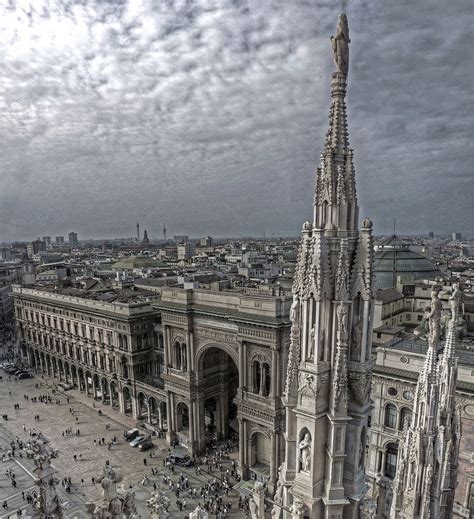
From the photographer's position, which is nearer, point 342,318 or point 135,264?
point 342,318

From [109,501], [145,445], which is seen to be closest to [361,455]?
[109,501]

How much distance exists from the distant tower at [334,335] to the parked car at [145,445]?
37992 mm

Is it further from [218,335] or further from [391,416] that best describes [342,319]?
[218,335]

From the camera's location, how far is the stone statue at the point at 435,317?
1202cm

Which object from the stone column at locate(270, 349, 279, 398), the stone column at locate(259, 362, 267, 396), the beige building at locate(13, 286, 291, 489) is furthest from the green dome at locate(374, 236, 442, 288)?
the stone column at locate(270, 349, 279, 398)

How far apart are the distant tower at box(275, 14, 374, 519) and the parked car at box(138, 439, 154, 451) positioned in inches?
1496

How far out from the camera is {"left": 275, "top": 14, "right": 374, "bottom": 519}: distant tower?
10336 millimetres

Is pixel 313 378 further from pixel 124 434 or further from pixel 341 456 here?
pixel 124 434

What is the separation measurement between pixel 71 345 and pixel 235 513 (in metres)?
41.8

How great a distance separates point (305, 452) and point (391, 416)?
23869 mm

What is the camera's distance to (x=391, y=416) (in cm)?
3072

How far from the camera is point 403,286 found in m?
59.2

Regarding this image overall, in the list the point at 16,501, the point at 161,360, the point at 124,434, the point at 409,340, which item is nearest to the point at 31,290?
the point at 161,360

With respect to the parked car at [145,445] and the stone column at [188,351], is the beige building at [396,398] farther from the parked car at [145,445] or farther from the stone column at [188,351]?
the parked car at [145,445]
